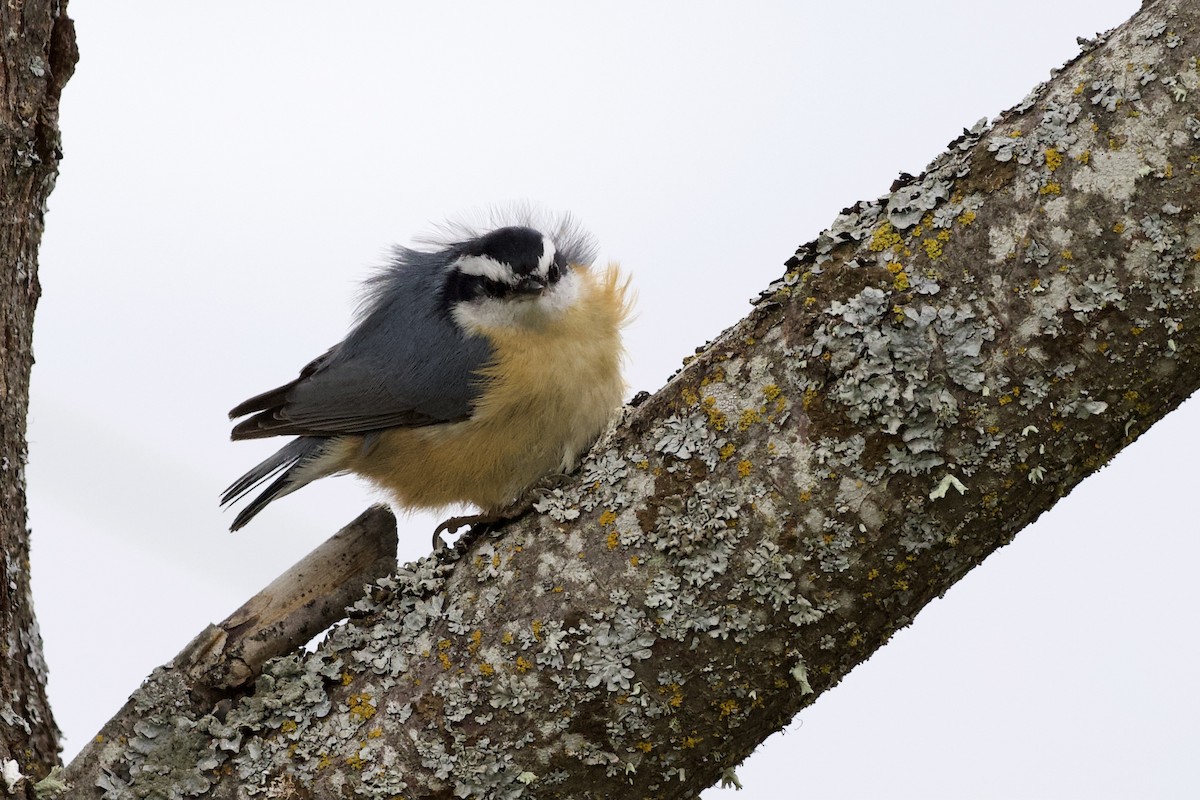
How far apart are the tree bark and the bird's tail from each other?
958 millimetres

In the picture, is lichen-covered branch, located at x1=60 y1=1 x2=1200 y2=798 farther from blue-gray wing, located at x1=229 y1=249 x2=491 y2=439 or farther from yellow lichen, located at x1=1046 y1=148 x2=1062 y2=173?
blue-gray wing, located at x1=229 y1=249 x2=491 y2=439

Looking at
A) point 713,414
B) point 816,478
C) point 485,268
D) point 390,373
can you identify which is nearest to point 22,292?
point 390,373

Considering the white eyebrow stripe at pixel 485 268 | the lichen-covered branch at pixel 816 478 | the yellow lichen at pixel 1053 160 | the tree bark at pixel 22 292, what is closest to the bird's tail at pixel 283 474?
the white eyebrow stripe at pixel 485 268

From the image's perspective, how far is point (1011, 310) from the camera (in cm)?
177

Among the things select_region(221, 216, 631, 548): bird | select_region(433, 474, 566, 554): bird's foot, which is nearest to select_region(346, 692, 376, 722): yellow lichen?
select_region(433, 474, 566, 554): bird's foot

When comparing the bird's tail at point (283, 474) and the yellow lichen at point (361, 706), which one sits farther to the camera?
the bird's tail at point (283, 474)

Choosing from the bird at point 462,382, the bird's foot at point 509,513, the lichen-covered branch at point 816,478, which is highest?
the bird at point 462,382

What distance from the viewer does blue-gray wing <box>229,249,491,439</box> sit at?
9.79 ft

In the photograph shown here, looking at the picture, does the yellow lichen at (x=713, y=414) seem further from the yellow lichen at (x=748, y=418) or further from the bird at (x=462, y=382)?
the bird at (x=462, y=382)

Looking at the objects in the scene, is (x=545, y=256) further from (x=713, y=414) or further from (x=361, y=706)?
(x=361, y=706)

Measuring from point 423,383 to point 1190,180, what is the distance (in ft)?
6.20

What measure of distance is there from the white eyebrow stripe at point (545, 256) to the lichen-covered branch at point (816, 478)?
1002 millimetres

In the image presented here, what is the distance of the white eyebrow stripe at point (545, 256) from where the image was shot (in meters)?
3.00

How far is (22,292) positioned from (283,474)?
110 centimetres
